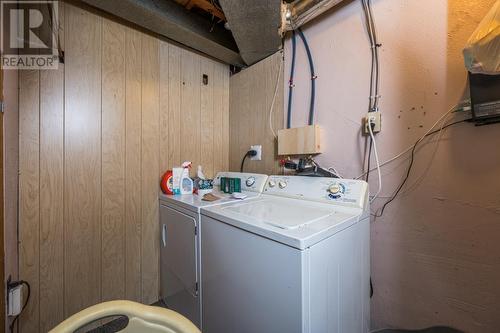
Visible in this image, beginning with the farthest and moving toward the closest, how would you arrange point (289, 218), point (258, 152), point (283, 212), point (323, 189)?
point (258, 152) → point (323, 189) → point (283, 212) → point (289, 218)

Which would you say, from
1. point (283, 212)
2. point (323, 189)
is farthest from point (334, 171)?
point (283, 212)

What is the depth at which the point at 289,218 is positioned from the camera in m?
0.93

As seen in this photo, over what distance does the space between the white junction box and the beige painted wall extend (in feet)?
6.30

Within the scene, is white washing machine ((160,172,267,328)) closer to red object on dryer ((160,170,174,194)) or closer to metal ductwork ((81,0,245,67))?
red object on dryer ((160,170,174,194))

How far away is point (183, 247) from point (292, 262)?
2.76ft

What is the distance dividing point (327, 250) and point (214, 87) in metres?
1.80

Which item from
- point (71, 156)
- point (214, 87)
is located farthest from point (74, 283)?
point (214, 87)

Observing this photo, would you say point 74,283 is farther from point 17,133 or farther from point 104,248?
point 17,133

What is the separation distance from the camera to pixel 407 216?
44.9 inches

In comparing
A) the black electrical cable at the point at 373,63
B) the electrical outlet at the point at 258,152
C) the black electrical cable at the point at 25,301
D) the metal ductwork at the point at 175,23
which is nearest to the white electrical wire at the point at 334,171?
the black electrical cable at the point at 373,63

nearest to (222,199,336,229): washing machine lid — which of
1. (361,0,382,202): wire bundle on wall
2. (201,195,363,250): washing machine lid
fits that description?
(201,195,363,250): washing machine lid

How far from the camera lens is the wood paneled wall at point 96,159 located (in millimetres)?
1245

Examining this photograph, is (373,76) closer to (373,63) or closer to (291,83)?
(373,63)

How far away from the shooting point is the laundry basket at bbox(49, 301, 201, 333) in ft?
1.99
